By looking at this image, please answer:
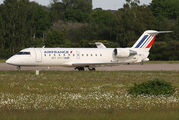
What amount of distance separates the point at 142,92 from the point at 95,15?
432 ft

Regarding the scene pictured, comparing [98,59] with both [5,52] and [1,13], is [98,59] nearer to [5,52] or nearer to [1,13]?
[5,52]

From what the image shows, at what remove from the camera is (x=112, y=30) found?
93688 millimetres

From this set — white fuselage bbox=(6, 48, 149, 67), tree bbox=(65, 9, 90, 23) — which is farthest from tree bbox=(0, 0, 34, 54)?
tree bbox=(65, 9, 90, 23)

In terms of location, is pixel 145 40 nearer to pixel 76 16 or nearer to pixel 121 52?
pixel 121 52

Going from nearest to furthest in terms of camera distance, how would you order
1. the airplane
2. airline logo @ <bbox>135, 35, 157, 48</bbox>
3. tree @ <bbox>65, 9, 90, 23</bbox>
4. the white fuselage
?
1. the white fuselage
2. the airplane
3. airline logo @ <bbox>135, 35, 157, 48</bbox>
4. tree @ <bbox>65, 9, 90, 23</bbox>

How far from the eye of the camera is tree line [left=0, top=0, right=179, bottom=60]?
75062mm

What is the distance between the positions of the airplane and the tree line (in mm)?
29998

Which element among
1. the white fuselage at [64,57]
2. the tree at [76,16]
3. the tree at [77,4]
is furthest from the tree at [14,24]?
the tree at [77,4]

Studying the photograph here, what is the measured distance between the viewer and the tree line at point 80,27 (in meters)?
75.1

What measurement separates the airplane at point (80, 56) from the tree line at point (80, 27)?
3000cm

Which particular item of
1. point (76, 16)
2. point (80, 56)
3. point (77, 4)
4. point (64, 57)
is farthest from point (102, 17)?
point (64, 57)

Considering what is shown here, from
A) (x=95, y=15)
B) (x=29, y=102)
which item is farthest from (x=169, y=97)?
(x=95, y=15)

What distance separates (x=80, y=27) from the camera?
115750 millimetres

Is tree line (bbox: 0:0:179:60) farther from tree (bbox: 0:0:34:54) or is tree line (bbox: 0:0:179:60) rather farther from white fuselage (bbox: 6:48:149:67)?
white fuselage (bbox: 6:48:149:67)
